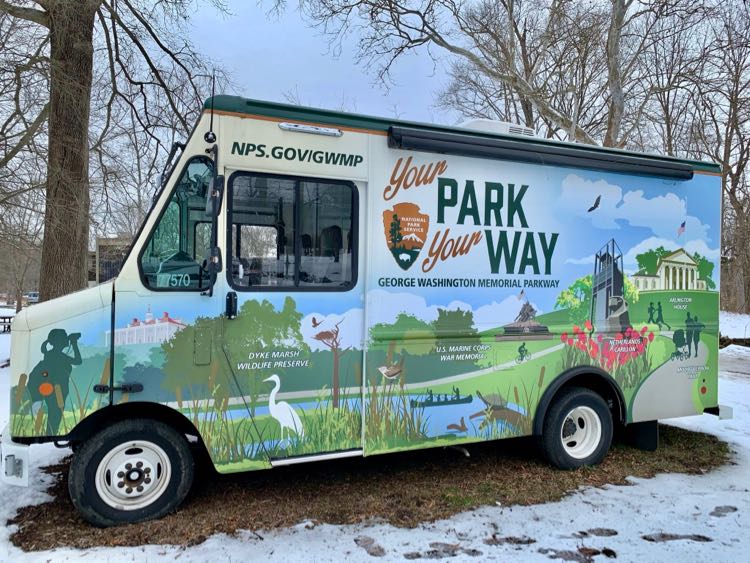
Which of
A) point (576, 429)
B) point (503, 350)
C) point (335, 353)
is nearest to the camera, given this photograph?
point (335, 353)

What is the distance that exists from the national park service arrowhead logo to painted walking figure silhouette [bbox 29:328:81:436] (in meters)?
2.39

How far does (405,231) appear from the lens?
179 inches

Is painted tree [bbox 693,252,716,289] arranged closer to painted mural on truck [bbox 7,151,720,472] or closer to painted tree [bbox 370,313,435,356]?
painted mural on truck [bbox 7,151,720,472]

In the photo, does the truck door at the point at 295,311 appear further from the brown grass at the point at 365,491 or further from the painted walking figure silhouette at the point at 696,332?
the painted walking figure silhouette at the point at 696,332

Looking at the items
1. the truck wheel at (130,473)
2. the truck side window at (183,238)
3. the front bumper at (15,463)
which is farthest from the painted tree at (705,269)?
the front bumper at (15,463)

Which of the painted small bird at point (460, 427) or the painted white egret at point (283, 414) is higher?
the painted white egret at point (283, 414)

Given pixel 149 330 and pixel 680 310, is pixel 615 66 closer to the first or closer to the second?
pixel 680 310

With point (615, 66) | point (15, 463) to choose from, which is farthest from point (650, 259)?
point (615, 66)

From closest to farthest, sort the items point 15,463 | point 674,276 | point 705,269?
1. point 15,463
2. point 674,276
3. point 705,269

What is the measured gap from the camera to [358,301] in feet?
14.4

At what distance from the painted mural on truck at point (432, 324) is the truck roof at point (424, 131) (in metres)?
0.18

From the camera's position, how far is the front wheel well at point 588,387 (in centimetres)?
511

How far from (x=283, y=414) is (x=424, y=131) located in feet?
8.29

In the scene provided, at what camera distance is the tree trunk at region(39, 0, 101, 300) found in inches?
359
